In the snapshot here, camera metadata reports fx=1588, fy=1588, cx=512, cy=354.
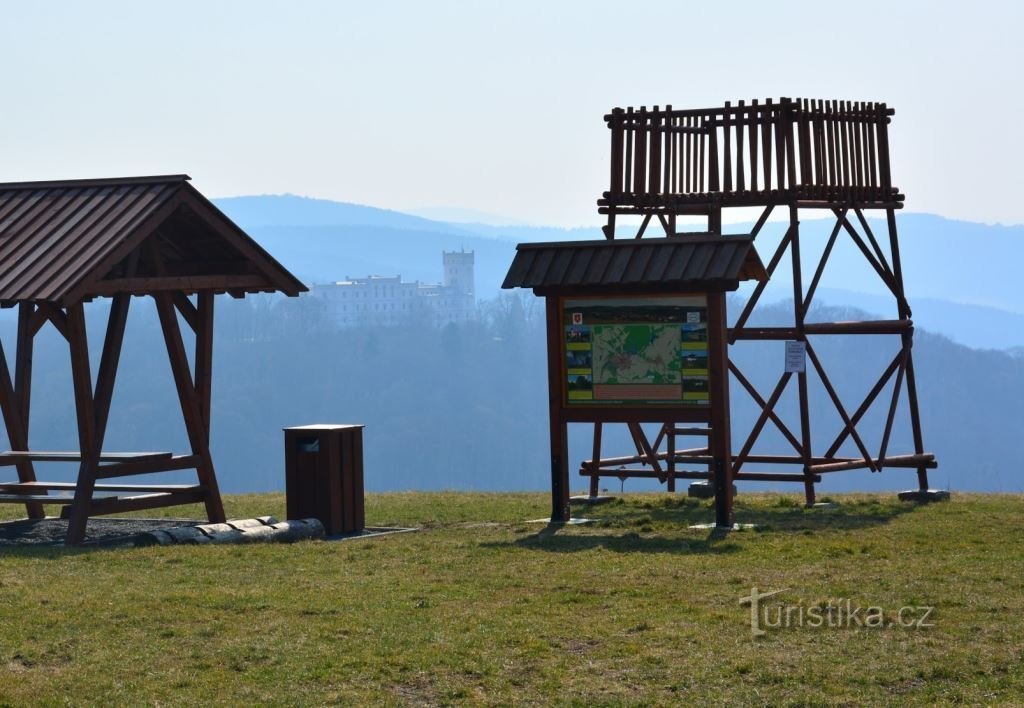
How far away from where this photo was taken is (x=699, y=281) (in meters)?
16.7

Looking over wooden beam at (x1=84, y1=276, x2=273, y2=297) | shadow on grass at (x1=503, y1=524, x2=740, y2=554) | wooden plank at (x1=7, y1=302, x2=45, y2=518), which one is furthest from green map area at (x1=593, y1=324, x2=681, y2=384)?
wooden plank at (x1=7, y1=302, x2=45, y2=518)

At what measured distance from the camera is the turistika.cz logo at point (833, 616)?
10.5 m

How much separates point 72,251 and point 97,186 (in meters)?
1.84

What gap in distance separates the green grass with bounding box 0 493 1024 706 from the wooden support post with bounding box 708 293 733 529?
0.53 metres

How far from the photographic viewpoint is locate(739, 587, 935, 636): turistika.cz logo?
10500 millimetres

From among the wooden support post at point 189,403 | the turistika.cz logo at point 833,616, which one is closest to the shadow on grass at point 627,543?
the turistika.cz logo at point 833,616

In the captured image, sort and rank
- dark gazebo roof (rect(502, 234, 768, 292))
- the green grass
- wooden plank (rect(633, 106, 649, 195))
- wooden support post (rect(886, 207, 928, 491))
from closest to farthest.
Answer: the green grass < dark gazebo roof (rect(502, 234, 768, 292)) < wooden plank (rect(633, 106, 649, 195)) < wooden support post (rect(886, 207, 928, 491))

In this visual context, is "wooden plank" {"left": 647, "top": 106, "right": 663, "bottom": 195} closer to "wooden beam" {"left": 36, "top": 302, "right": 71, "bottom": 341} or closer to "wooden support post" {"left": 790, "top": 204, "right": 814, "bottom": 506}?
"wooden support post" {"left": 790, "top": 204, "right": 814, "bottom": 506}

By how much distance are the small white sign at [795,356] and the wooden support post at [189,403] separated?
7.69m

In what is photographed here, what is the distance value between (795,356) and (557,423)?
475 cm

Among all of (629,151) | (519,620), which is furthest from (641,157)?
(519,620)

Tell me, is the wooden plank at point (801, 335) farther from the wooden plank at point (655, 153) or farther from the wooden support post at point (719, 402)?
the wooden support post at point (719, 402)

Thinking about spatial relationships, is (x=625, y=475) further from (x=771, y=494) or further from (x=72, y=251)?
(x=72, y=251)

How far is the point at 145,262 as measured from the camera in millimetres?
19234
